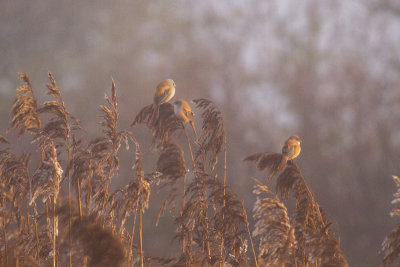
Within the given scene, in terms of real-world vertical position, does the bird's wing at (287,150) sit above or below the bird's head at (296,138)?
below

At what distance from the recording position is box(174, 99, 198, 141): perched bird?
4363 mm

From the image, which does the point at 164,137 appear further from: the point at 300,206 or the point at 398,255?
the point at 398,255

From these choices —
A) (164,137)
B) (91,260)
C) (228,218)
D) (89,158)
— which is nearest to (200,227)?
(228,218)

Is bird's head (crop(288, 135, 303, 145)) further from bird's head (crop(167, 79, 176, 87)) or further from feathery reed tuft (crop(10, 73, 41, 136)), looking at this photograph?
feathery reed tuft (crop(10, 73, 41, 136))

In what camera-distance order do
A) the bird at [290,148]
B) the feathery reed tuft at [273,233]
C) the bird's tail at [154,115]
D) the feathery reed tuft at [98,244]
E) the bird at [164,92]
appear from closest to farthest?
the feathery reed tuft at [98,244], the feathery reed tuft at [273,233], the bird at [290,148], the bird at [164,92], the bird's tail at [154,115]

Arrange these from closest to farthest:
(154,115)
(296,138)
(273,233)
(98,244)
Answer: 1. (98,244)
2. (273,233)
3. (296,138)
4. (154,115)

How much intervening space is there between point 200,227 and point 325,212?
135 cm

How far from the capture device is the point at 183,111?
173 inches

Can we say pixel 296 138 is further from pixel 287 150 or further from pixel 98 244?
pixel 98 244

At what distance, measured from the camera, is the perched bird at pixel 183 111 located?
436cm

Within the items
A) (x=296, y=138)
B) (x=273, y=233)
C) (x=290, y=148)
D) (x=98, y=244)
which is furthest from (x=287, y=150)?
(x=98, y=244)

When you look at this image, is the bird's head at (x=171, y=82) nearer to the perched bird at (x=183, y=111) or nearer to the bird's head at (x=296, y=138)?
the perched bird at (x=183, y=111)

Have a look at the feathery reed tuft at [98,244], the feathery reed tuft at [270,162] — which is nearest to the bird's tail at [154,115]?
the feathery reed tuft at [270,162]

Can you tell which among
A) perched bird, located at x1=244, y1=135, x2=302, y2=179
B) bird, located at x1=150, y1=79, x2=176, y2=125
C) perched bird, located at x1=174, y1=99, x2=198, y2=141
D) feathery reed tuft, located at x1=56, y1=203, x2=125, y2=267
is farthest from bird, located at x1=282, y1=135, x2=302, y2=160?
feathery reed tuft, located at x1=56, y1=203, x2=125, y2=267
